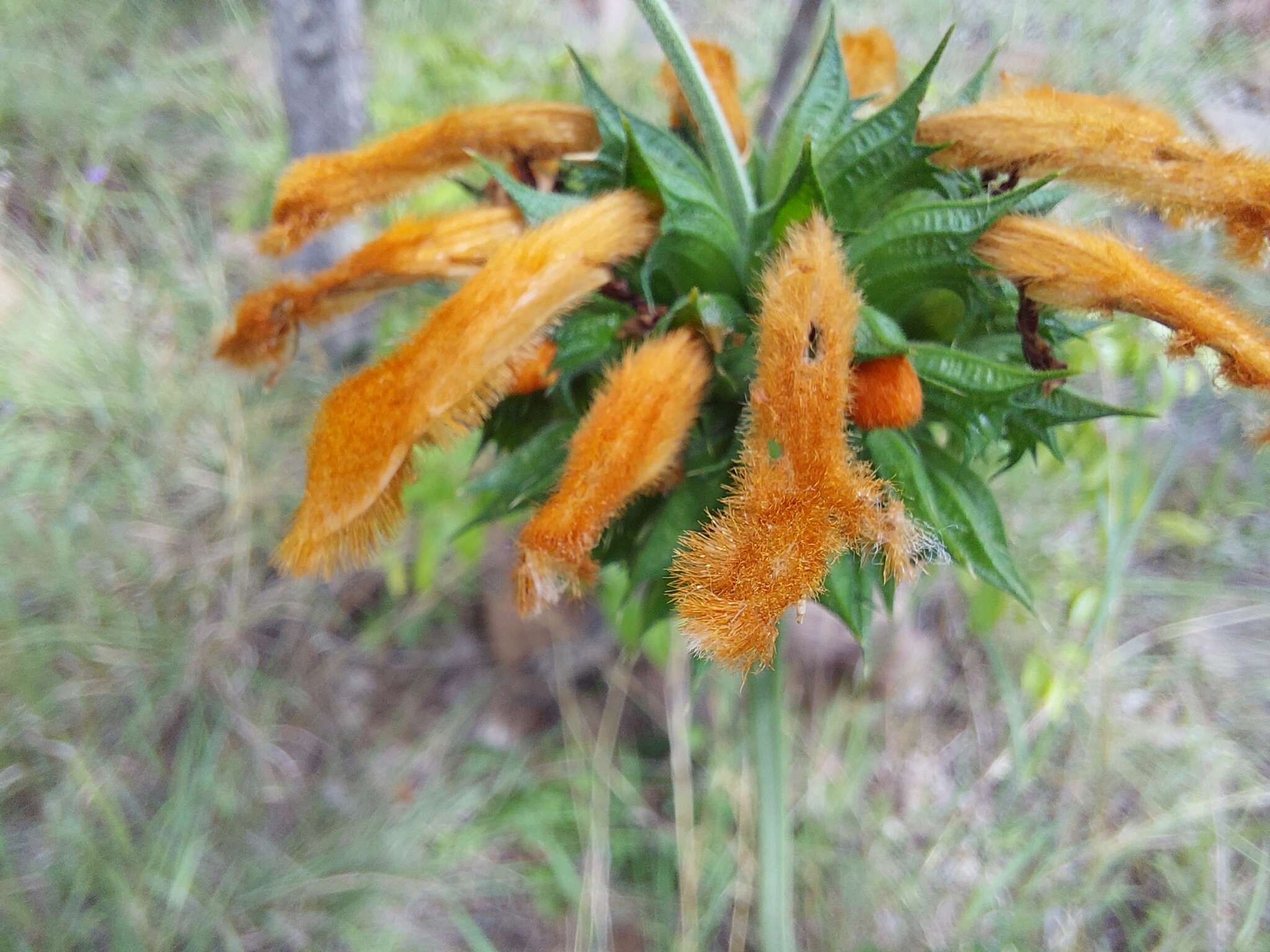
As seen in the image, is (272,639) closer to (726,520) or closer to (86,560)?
(86,560)

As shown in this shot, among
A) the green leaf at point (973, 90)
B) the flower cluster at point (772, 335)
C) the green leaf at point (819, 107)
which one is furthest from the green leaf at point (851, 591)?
the green leaf at point (973, 90)

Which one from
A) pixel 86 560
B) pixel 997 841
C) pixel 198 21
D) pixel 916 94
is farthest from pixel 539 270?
pixel 198 21

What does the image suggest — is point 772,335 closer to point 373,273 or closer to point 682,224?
point 682,224

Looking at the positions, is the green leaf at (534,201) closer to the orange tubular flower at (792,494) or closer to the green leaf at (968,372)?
the orange tubular flower at (792,494)

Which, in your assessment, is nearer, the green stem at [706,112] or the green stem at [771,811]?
the green stem at [706,112]

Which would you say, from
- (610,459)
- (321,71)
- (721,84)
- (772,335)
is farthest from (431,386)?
(321,71)

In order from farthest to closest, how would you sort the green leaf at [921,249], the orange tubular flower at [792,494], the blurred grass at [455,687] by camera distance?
the blurred grass at [455,687]
the green leaf at [921,249]
the orange tubular flower at [792,494]

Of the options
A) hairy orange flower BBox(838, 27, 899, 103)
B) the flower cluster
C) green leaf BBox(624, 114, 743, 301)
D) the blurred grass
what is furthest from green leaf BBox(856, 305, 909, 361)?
the blurred grass

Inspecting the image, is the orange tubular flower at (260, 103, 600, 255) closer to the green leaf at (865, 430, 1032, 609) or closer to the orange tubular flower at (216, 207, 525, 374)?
the orange tubular flower at (216, 207, 525, 374)
